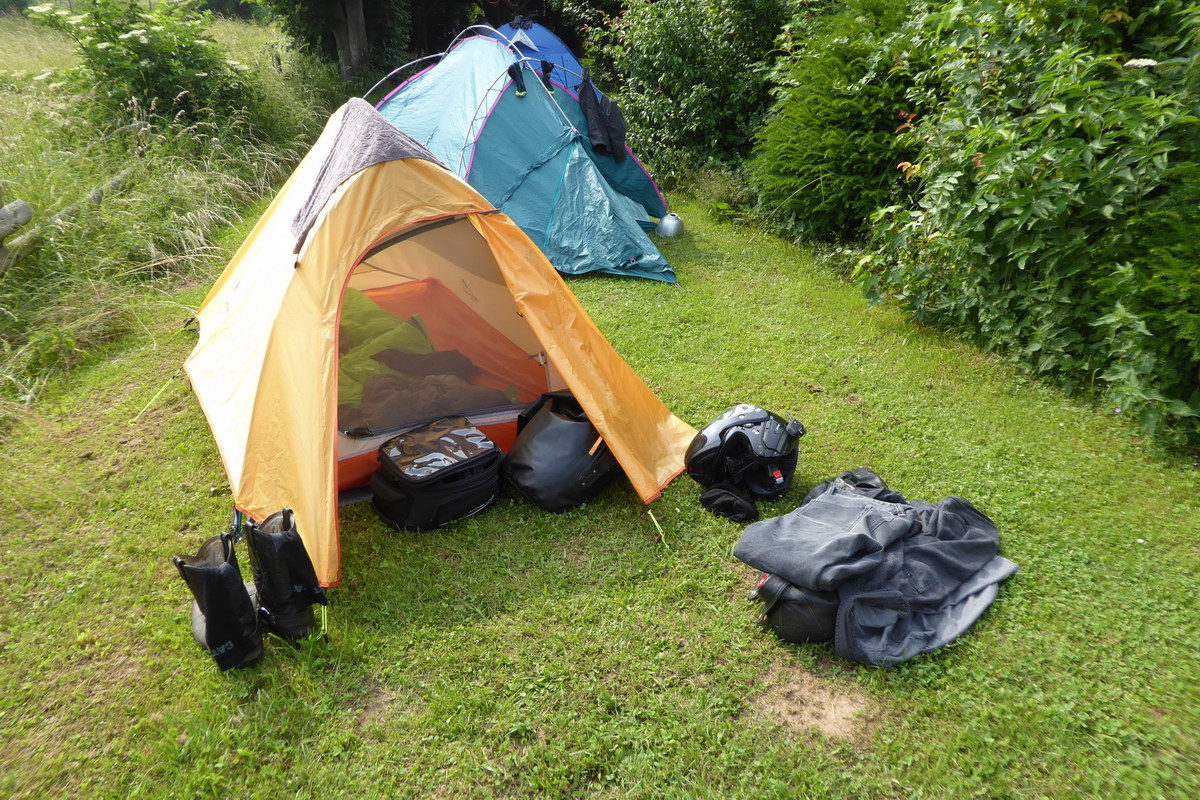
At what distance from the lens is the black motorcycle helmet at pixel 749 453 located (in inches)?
134

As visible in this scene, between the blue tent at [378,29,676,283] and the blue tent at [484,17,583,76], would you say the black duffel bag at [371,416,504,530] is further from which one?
the blue tent at [484,17,583,76]

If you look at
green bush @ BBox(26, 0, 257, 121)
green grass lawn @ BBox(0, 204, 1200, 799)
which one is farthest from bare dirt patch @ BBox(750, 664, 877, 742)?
green bush @ BBox(26, 0, 257, 121)

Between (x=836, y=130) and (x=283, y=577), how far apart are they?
5505mm

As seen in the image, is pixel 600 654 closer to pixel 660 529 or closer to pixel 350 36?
pixel 660 529

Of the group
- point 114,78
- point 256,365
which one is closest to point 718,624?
point 256,365

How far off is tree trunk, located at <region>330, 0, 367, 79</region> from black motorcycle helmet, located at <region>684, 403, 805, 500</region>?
11.0 metres

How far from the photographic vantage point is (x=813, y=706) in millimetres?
2535

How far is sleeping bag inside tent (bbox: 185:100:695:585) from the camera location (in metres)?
3.09

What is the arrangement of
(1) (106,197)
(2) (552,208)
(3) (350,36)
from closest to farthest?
(1) (106,197) < (2) (552,208) < (3) (350,36)

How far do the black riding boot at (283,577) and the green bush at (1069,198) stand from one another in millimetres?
4042

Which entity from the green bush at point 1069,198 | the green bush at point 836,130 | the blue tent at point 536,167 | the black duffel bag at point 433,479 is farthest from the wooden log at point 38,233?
the green bush at point 1069,198

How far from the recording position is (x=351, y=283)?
376 cm

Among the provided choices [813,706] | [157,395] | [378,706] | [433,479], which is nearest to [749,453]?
[813,706]

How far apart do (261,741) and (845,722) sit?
6.50 ft
